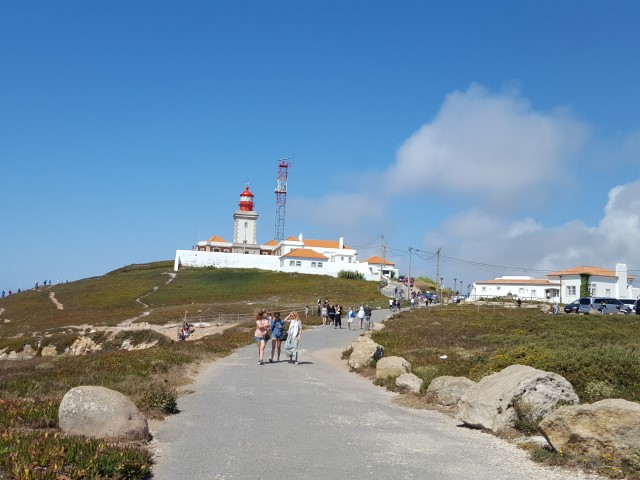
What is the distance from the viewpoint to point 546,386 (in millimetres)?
11266

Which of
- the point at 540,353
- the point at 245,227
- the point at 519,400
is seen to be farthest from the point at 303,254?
the point at 519,400

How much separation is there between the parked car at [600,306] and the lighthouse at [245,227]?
77911mm

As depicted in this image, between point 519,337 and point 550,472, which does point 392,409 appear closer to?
point 550,472

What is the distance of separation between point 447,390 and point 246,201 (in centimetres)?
11529

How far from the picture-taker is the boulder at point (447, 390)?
14.4 meters

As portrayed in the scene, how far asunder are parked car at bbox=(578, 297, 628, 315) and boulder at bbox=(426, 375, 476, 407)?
47980 mm

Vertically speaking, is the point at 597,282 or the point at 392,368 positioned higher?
the point at 597,282

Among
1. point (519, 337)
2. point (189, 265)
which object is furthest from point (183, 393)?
point (189, 265)

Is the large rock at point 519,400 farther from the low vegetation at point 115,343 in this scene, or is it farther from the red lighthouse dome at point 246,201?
the red lighthouse dome at point 246,201

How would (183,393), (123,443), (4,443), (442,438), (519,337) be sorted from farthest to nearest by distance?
(519,337), (183,393), (442,438), (123,443), (4,443)

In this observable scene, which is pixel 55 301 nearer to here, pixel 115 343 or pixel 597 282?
pixel 115 343

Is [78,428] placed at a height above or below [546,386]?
below

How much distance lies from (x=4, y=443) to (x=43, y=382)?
7.90 meters

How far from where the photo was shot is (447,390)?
47.8ft
